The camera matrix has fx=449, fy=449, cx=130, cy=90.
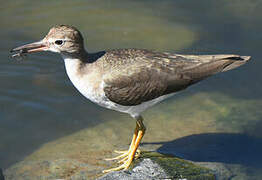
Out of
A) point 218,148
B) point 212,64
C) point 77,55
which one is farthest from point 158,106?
point 77,55

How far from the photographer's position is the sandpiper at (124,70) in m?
7.03

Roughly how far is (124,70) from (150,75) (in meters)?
0.43

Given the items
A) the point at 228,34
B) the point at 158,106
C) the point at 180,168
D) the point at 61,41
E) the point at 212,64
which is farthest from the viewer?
the point at 228,34

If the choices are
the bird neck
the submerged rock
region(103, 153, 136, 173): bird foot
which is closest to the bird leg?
region(103, 153, 136, 173): bird foot

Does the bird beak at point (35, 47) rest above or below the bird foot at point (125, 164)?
above

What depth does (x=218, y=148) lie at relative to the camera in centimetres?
866

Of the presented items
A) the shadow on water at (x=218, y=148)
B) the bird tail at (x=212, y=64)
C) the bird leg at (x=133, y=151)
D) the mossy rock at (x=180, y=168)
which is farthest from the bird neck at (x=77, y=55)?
the shadow on water at (x=218, y=148)

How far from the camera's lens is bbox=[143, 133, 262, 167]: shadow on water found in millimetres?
8349

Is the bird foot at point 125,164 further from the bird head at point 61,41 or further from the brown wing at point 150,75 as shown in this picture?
the bird head at point 61,41

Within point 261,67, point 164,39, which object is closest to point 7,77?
point 164,39

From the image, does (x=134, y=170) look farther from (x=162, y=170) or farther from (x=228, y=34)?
(x=228, y=34)

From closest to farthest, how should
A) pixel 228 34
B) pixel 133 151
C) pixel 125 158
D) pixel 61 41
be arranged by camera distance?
1. pixel 61 41
2. pixel 133 151
3. pixel 125 158
4. pixel 228 34

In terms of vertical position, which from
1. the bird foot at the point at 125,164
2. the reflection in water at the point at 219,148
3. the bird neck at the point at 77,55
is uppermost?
the bird neck at the point at 77,55

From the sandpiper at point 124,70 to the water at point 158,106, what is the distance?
158 cm
